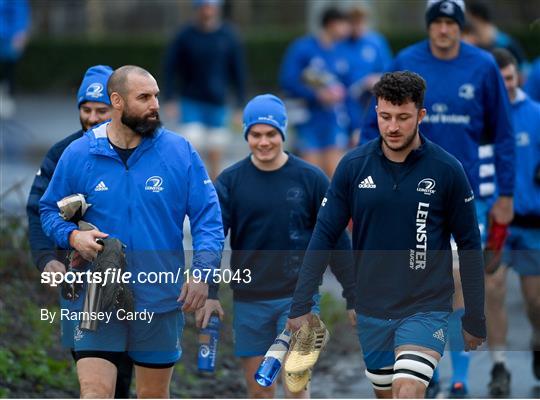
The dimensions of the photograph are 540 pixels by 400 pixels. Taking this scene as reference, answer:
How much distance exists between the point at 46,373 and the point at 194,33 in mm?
7367

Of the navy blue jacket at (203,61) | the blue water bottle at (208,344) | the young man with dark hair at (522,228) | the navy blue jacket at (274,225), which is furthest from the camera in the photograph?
the navy blue jacket at (203,61)

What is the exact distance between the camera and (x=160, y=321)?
23.8ft

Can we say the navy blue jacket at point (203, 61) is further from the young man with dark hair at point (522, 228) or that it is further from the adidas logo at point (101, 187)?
the adidas logo at point (101, 187)

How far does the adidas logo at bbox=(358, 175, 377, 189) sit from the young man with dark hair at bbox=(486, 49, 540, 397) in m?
2.67

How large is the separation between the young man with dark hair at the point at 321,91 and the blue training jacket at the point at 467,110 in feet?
20.9

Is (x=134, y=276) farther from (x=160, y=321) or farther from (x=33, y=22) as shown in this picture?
(x=33, y=22)

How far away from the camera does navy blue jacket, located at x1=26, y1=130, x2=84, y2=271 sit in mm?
7758

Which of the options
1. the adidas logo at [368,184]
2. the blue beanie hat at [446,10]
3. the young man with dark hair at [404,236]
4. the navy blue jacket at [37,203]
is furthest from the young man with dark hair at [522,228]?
the navy blue jacket at [37,203]

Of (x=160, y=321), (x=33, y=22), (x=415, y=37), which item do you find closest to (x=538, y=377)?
(x=160, y=321)

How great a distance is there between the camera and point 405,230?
6965 mm

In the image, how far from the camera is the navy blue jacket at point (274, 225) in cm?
790

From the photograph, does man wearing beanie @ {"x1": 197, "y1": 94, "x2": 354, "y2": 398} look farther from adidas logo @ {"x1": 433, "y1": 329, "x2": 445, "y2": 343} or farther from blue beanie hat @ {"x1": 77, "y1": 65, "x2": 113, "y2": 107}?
adidas logo @ {"x1": 433, "y1": 329, "x2": 445, "y2": 343}

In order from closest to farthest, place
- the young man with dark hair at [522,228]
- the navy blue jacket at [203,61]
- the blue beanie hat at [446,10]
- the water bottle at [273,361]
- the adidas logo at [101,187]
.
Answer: the adidas logo at [101,187] < the water bottle at [273,361] < the blue beanie hat at [446,10] < the young man with dark hair at [522,228] < the navy blue jacket at [203,61]

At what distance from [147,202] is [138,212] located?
0.07m
